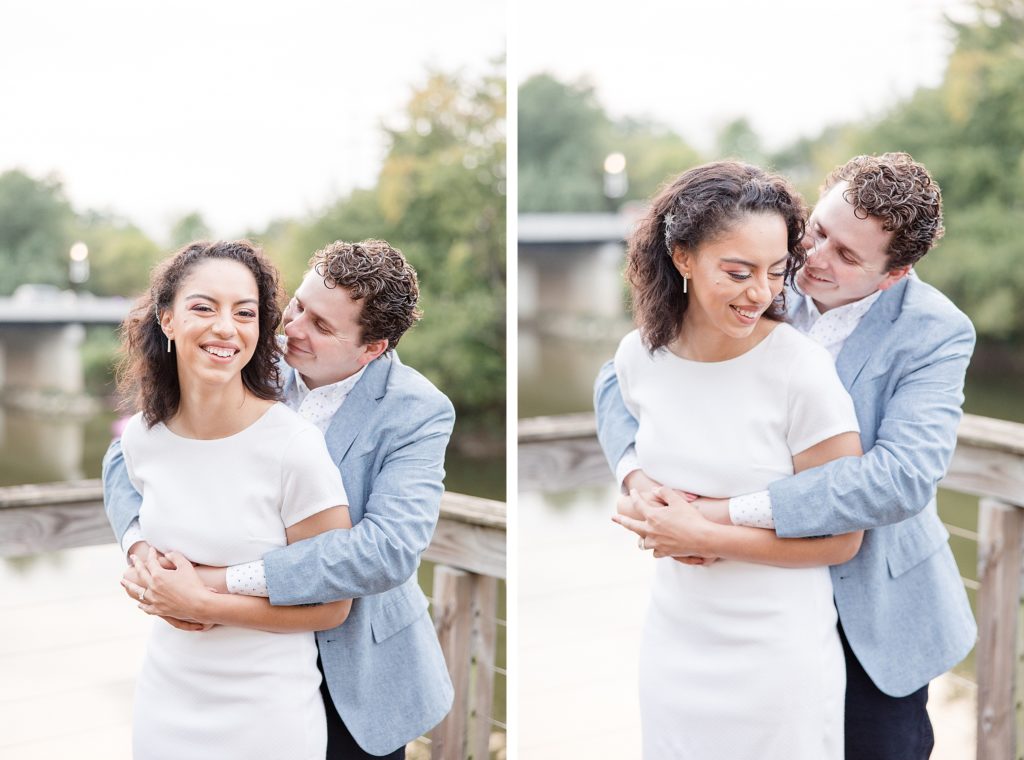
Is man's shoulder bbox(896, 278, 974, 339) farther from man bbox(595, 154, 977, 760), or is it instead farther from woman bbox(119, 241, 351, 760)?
woman bbox(119, 241, 351, 760)

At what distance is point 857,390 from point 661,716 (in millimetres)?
586

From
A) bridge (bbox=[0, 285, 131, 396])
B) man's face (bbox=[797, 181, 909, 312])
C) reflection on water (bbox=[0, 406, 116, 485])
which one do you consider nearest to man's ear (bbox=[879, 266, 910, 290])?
man's face (bbox=[797, 181, 909, 312])

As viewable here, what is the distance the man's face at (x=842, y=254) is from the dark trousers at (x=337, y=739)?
960 mm

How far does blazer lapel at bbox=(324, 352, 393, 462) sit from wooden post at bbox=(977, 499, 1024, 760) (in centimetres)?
125

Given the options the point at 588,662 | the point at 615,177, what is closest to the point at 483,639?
the point at 588,662

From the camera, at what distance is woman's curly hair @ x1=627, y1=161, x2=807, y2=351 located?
1540 mm

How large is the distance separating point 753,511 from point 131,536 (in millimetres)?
913

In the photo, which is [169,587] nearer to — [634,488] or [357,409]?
[357,409]

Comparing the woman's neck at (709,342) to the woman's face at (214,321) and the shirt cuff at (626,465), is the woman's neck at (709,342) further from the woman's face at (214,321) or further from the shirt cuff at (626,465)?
the woman's face at (214,321)

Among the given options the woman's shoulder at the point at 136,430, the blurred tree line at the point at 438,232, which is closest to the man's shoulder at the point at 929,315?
the woman's shoulder at the point at 136,430

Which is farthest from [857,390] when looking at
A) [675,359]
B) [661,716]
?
[661,716]

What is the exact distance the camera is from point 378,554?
60.9 inches

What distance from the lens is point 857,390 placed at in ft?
5.31

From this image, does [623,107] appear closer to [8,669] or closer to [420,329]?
[420,329]
